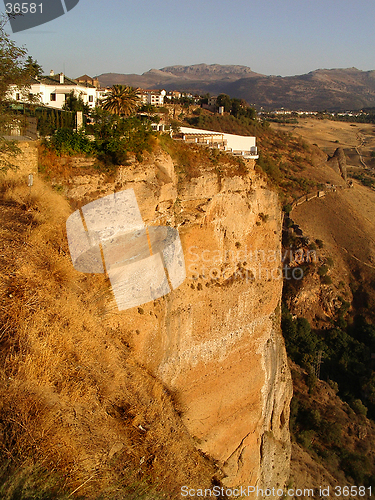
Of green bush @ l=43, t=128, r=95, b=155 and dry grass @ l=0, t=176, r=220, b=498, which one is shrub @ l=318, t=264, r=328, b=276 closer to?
green bush @ l=43, t=128, r=95, b=155

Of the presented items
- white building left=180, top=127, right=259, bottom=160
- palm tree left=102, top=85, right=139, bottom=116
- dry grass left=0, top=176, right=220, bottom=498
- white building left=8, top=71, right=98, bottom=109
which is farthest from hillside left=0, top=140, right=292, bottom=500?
white building left=8, top=71, right=98, bottom=109

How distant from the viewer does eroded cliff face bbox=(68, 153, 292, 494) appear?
9464 millimetres

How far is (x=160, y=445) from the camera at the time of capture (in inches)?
207

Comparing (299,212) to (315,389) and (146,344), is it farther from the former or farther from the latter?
(146,344)

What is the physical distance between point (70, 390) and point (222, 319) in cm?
711

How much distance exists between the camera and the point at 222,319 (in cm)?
1148

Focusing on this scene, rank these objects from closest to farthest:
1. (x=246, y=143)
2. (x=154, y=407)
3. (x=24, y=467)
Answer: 1. (x=24, y=467)
2. (x=154, y=407)
3. (x=246, y=143)

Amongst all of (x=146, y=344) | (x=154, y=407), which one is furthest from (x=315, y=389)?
(x=154, y=407)

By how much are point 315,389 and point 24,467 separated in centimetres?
1755

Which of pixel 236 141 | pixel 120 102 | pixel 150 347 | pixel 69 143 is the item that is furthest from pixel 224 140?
pixel 150 347
